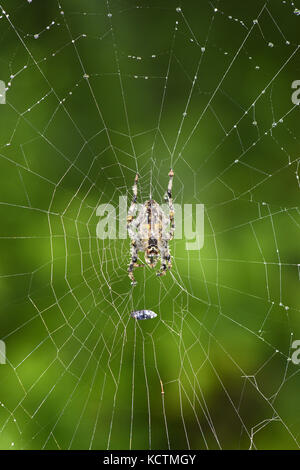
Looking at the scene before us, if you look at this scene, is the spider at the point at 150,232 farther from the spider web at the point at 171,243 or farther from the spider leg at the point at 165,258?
the spider web at the point at 171,243

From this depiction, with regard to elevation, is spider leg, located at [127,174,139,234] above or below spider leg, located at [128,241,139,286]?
above

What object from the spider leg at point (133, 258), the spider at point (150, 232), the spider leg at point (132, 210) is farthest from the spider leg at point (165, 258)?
the spider leg at point (132, 210)

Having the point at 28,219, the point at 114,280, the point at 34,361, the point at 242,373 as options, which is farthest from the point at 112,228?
the point at 242,373

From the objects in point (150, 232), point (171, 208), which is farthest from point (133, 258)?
point (171, 208)

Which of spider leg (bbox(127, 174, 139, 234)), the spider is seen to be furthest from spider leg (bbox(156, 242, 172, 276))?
spider leg (bbox(127, 174, 139, 234))

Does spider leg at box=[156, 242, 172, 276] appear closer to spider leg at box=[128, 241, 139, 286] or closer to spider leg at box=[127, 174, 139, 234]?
spider leg at box=[128, 241, 139, 286]

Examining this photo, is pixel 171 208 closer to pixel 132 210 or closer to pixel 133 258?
pixel 132 210
